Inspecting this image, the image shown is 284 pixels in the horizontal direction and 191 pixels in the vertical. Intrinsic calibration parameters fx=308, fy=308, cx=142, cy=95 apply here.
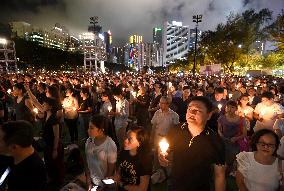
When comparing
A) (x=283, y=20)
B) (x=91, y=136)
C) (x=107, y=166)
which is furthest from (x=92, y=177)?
(x=283, y=20)

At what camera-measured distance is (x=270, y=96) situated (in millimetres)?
7543

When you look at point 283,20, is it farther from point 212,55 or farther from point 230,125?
point 230,125

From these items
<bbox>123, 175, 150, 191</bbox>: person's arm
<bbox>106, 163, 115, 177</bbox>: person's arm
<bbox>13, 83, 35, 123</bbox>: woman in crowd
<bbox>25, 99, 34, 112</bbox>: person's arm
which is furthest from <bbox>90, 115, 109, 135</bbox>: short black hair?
<bbox>13, 83, 35, 123</bbox>: woman in crowd

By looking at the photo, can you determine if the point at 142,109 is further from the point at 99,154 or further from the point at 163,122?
the point at 99,154

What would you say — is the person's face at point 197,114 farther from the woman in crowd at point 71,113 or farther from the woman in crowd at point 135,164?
the woman in crowd at point 71,113

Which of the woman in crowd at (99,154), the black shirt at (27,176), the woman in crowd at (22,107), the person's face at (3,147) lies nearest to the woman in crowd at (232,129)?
the woman in crowd at (99,154)

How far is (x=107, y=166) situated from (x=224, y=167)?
185 centimetres

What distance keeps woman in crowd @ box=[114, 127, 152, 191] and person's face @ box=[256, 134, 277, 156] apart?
1363mm

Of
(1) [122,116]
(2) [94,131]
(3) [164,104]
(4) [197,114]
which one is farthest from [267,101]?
(4) [197,114]

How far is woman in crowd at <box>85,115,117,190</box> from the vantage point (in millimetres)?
4258

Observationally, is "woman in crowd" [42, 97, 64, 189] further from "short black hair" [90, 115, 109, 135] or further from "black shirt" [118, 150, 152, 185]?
"black shirt" [118, 150, 152, 185]

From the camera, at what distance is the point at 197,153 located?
2.99 metres

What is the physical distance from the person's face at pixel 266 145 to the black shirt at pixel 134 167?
136 centimetres

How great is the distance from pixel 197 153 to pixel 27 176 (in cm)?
174
